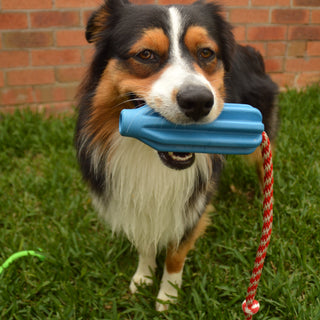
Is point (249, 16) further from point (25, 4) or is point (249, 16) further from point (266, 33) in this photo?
point (25, 4)

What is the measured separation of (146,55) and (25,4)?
2624 millimetres

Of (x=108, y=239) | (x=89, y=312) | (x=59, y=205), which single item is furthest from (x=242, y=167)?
(x=89, y=312)

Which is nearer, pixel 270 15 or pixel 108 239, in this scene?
pixel 108 239

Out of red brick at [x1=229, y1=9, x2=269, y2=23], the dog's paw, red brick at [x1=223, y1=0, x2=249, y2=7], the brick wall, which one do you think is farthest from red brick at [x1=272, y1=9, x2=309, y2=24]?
the dog's paw

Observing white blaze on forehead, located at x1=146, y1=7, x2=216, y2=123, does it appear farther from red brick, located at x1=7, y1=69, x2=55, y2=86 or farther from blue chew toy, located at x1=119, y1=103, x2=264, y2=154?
red brick, located at x1=7, y1=69, x2=55, y2=86

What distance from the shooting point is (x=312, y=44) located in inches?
176

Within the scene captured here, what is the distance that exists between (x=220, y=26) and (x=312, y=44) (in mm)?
2872

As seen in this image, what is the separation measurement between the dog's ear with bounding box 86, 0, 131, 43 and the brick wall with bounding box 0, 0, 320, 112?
5.28 feet

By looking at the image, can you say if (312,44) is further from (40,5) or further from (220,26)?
(40,5)

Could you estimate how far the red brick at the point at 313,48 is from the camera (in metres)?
4.48

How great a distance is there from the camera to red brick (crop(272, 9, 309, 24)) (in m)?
4.26

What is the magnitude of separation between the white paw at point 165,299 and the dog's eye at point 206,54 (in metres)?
1.40

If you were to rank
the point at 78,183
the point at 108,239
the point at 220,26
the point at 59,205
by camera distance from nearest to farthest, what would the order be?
the point at 220,26, the point at 108,239, the point at 59,205, the point at 78,183

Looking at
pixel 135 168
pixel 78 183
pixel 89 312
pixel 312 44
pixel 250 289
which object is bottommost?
pixel 89 312
